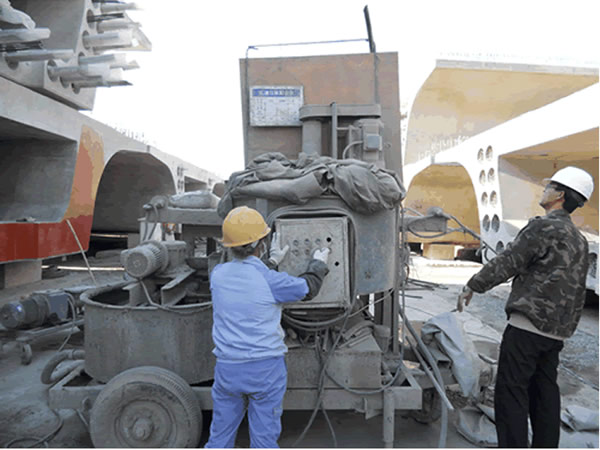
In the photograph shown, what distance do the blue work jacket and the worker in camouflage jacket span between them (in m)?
1.35

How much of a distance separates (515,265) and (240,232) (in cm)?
174

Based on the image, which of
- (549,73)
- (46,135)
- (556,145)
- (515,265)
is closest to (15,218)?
(46,135)

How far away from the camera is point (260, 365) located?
227 cm

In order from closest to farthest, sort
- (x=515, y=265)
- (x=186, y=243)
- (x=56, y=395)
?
(x=515, y=265) < (x=56, y=395) < (x=186, y=243)

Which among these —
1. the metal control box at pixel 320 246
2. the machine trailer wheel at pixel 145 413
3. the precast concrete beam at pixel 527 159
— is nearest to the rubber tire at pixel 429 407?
the metal control box at pixel 320 246

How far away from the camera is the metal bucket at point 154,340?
9.98 feet

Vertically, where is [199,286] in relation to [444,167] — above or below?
below

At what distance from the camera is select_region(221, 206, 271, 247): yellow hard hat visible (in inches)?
90.7

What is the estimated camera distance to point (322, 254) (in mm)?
2697

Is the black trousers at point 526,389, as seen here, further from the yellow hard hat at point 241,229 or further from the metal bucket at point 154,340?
the metal bucket at point 154,340

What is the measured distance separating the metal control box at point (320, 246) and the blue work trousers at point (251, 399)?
0.57 metres

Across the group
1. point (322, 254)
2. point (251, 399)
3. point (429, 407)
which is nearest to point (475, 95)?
point (429, 407)

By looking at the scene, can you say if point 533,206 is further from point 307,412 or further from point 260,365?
point 260,365

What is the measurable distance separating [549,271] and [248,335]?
1.88 m
